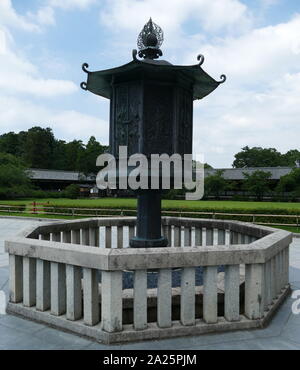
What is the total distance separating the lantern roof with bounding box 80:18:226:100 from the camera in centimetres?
518

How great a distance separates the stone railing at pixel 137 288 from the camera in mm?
3518

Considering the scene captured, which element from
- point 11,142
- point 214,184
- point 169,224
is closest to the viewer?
point 169,224

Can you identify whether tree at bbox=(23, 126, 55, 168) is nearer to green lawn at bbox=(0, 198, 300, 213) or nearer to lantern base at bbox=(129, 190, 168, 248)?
green lawn at bbox=(0, 198, 300, 213)

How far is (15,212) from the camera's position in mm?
25141

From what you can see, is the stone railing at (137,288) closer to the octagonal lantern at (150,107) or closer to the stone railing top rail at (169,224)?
the stone railing top rail at (169,224)

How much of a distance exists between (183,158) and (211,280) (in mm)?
2660

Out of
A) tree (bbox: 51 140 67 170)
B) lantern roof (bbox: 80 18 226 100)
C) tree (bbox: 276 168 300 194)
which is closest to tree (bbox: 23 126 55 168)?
tree (bbox: 51 140 67 170)

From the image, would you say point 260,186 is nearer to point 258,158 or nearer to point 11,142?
point 258,158

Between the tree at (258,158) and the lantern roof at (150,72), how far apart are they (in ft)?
247

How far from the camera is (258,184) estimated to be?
49.2 metres

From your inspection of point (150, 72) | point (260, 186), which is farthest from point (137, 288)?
point (260, 186)

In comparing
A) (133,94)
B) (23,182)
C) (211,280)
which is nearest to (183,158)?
(133,94)

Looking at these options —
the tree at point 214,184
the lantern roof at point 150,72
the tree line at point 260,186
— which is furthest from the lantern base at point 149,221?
the tree at point 214,184

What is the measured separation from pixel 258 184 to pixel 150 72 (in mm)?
47026
